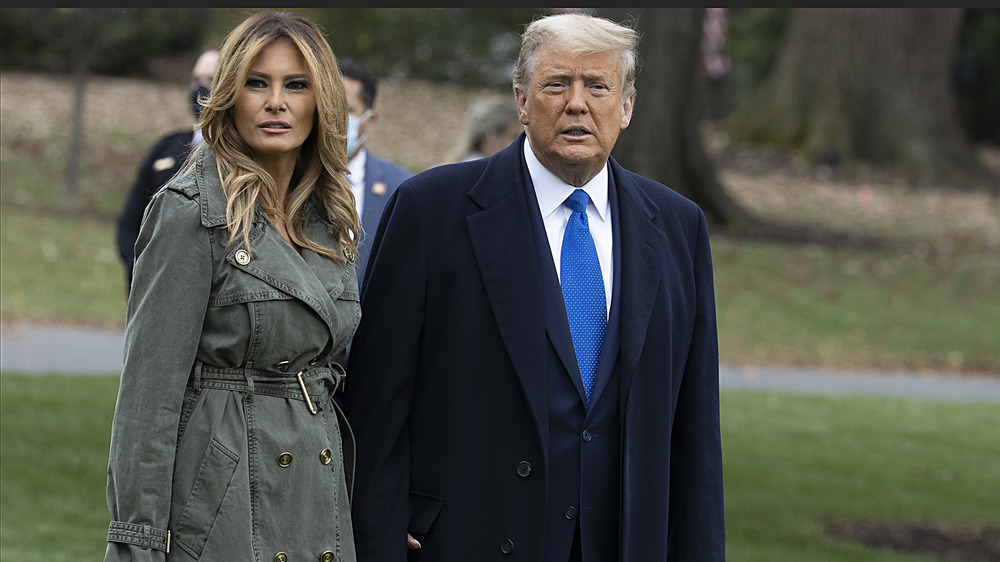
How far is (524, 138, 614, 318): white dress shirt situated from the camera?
3.57m

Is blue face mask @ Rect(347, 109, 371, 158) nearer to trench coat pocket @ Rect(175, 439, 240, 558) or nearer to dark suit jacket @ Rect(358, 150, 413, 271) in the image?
dark suit jacket @ Rect(358, 150, 413, 271)

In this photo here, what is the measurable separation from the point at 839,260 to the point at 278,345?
17074mm

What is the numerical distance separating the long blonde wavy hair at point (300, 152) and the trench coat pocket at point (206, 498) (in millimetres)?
526

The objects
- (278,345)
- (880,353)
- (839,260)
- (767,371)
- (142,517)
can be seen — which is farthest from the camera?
(839,260)

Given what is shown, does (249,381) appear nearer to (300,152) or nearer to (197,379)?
(197,379)

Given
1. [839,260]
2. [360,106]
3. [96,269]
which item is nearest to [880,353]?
[839,260]

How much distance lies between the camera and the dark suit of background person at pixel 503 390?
134 inches

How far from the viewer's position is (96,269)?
16141mm

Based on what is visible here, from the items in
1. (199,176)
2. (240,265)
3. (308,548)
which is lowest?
(308,548)

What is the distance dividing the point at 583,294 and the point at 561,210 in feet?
0.86

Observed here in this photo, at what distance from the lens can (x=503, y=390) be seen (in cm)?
340

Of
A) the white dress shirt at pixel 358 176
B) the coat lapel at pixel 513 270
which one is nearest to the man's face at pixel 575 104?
the coat lapel at pixel 513 270

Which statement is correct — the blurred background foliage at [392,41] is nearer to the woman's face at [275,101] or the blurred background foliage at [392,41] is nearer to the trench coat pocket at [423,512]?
the woman's face at [275,101]

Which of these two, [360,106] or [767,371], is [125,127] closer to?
[767,371]
